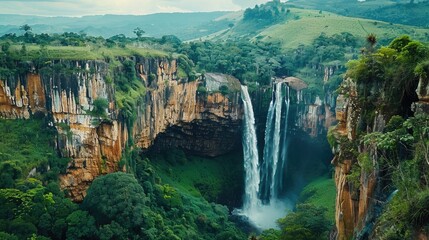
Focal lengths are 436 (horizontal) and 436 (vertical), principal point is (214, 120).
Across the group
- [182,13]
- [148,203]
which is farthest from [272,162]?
[182,13]

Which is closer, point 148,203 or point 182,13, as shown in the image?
point 148,203

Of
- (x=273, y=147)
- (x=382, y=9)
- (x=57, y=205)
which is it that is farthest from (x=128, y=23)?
(x=57, y=205)

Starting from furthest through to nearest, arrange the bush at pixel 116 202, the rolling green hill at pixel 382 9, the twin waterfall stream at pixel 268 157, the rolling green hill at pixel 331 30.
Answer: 1. the rolling green hill at pixel 382 9
2. the rolling green hill at pixel 331 30
3. the twin waterfall stream at pixel 268 157
4. the bush at pixel 116 202

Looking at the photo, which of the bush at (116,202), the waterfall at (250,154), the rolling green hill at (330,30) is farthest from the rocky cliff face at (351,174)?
the rolling green hill at (330,30)

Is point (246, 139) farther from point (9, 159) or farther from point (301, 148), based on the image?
point (9, 159)

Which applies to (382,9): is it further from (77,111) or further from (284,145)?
(77,111)

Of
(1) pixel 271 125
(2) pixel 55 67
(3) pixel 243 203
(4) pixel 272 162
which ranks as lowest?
(3) pixel 243 203

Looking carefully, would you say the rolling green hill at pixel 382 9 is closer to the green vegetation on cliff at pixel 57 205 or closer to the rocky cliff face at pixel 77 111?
the rocky cliff face at pixel 77 111
